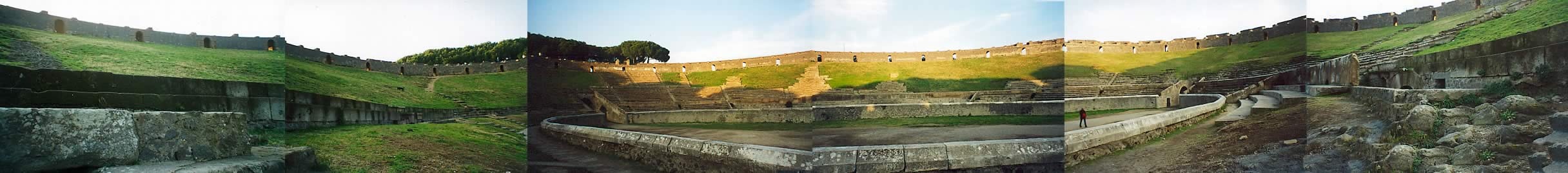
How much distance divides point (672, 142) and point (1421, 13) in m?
8.23

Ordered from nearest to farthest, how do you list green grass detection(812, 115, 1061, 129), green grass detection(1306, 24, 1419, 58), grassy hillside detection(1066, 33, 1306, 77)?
green grass detection(812, 115, 1061, 129) < green grass detection(1306, 24, 1419, 58) < grassy hillside detection(1066, 33, 1306, 77)

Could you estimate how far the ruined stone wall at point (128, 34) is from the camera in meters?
4.43

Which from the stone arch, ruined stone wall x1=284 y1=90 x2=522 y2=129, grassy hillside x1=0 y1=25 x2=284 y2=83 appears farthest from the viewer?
ruined stone wall x1=284 y1=90 x2=522 y2=129

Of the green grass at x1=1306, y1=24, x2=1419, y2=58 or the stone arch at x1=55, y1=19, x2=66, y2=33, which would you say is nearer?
the stone arch at x1=55, y1=19, x2=66, y2=33

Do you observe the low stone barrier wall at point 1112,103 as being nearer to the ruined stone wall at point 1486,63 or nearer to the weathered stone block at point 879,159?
the ruined stone wall at point 1486,63

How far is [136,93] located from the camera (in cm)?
461

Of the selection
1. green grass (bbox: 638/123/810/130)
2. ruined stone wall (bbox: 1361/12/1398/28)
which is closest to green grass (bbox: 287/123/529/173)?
green grass (bbox: 638/123/810/130)

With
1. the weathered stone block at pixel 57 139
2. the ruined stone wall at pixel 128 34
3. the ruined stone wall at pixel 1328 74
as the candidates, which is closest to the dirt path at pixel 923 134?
the weathered stone block at pixel 57 139

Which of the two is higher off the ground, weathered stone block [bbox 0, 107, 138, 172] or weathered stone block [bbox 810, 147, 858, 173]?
weathered stone block [bbox 0, 107, 138, 172]

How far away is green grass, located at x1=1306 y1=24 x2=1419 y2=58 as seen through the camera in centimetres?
795

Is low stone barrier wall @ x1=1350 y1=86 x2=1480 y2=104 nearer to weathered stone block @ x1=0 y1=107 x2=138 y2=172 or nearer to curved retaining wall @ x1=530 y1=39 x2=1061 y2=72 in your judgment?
curved retaining wall @ x1=530 y1=39 x2=1061 y2=72

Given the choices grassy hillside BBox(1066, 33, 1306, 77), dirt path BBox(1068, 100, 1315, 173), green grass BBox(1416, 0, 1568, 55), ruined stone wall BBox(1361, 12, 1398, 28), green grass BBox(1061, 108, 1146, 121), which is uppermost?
ruined stone wall BBox(1361, 12, 1398, 28)

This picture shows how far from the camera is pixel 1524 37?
579 cm

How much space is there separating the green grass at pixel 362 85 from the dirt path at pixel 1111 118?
5186 mm
